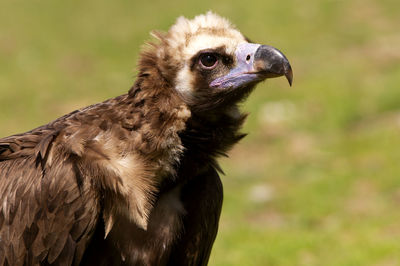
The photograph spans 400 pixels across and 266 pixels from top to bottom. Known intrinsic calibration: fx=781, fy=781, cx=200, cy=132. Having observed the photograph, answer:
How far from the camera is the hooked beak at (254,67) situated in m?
4.63

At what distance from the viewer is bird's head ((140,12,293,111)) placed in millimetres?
4746

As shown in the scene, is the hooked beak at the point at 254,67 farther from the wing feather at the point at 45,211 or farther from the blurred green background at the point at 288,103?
the blurred green background at the point at 288,103

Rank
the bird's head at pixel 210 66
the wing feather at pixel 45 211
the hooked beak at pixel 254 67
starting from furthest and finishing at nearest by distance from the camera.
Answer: the bird's head at pixel 210 66, the hooked beak at pixel 254 67, the wing feather at pixel 45 211

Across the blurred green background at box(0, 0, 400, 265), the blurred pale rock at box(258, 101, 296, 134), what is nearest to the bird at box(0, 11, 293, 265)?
the blurred green background at box(0, 0, 400, 265)

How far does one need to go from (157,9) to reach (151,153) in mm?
18008

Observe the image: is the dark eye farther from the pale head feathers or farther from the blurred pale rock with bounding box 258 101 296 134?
the blurred pale rock with bounding box 258 101 296 134

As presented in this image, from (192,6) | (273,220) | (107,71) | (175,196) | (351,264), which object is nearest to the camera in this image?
(175,196)

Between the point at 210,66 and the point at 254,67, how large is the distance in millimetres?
277

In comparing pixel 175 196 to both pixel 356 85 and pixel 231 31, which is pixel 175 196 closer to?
pixel 231 31

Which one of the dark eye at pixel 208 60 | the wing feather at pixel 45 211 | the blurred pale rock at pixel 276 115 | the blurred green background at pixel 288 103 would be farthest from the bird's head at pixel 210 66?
the blurred pale rock at pixel 276 115

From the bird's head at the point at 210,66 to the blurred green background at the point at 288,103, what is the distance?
408cm

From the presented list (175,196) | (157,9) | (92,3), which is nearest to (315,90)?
(157,9)

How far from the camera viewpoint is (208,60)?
4.79 meters

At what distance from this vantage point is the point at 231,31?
4.90 metres
